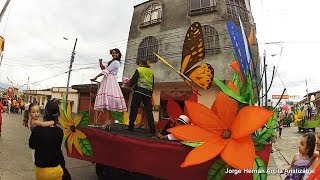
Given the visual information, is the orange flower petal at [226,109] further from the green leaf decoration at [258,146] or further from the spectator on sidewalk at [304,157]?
the spectator on sidewalk at [304,157]

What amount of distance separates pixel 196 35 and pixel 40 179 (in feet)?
10.8

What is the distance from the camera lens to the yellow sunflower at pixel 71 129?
477cm

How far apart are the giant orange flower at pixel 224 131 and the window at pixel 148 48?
1589 centimetres

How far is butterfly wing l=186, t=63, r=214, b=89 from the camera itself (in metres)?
5.16

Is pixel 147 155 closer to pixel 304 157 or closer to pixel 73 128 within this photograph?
pixel 73 128

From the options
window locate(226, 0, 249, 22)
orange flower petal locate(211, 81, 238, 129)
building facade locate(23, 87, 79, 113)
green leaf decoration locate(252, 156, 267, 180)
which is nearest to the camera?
green leaf decoration locate(252, 156, 267, 180)

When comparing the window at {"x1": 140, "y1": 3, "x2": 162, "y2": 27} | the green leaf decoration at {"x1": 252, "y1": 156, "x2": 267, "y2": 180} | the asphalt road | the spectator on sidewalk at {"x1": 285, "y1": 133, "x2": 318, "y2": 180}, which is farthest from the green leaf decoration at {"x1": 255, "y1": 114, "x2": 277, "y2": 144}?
the window at {"x1": 140, "y1": 3, "x2": 162, "y2": 27}

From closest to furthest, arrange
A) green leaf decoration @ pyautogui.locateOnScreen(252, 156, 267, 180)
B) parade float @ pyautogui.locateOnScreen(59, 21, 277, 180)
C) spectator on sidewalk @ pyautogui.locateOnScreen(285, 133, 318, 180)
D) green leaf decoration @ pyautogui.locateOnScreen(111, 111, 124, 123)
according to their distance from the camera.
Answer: parade float @ pyautogui.locateOnScreen(59, 21, 277, 180), green leaf decoration @ pyautogui.locateOnScreen(252, 156, 267, 180), spectator on sidewalk @ pyautogui.locateOnScreen(285, 133, 318, 180), green leaf decoration @ pyautogui.locateOnScreen(111, 111, 124, 123)

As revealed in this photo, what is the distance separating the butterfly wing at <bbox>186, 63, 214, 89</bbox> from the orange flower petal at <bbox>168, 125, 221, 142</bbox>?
221 centimetres

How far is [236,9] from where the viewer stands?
Answer: 16641 mm

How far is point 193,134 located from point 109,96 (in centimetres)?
253

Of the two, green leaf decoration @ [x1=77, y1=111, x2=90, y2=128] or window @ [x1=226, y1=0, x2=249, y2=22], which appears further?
window @ [x1=226, y1=0, x2=249, y2=22]

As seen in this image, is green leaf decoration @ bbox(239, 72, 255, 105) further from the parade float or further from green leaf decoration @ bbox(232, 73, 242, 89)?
green leaf decoration @ bbox(232, 73, 242, 89)

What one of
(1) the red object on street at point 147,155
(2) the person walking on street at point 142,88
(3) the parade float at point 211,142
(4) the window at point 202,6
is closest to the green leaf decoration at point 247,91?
(3) the parade float at point 211,142
